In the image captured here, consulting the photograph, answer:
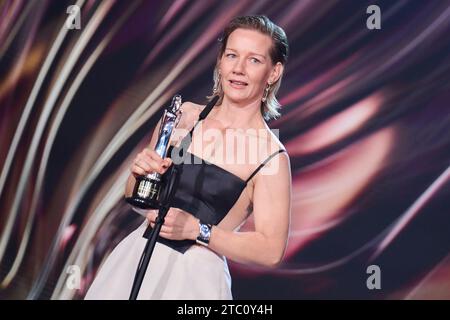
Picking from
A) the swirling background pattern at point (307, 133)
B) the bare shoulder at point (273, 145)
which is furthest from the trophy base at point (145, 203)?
the swirling background pattern at point (307, 133)

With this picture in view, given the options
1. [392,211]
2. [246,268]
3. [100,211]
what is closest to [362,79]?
[392,211]

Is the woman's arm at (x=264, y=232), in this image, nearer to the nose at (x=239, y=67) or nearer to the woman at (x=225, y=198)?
the woman at (x=225, y=198)

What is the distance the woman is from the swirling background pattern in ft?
2.61

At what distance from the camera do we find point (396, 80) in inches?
103

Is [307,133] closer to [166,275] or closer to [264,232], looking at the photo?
[264,232]

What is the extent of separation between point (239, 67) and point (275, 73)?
14cm

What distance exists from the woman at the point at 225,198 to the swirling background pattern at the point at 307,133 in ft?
2.61

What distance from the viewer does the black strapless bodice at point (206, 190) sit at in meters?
1.76

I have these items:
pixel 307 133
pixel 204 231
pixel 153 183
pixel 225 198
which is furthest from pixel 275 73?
pixel 307 133

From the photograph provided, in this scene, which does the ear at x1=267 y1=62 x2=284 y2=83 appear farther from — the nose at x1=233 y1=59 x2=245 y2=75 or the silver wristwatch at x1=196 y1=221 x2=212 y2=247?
the silver wristwatch at x1=196 y1=221 x2=212 y2=247

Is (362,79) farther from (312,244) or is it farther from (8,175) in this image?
(8,175)

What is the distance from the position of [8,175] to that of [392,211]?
5.31 feet

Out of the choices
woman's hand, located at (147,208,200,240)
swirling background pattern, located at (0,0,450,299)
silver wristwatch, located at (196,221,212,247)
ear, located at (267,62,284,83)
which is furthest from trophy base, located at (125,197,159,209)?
swirling background pattern, located at (0,0,450,299)
